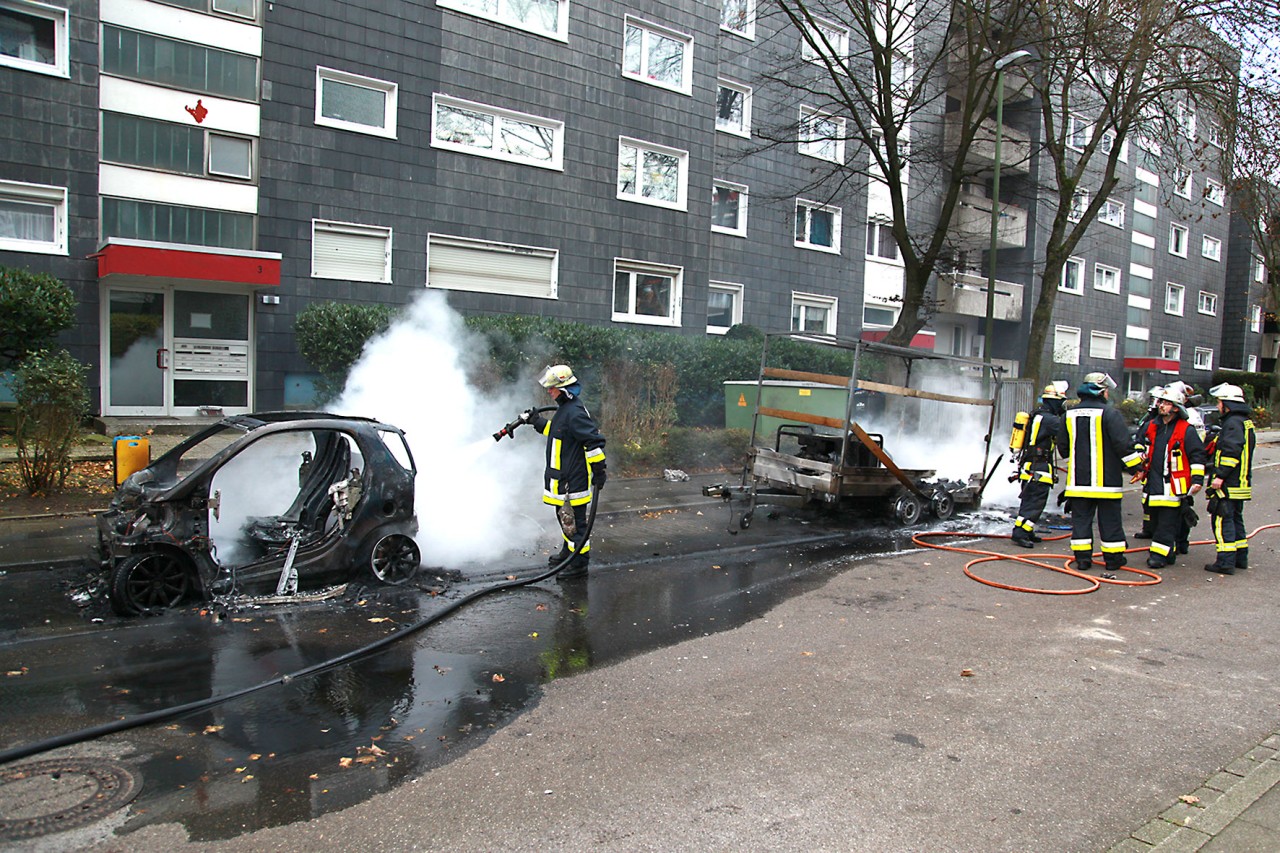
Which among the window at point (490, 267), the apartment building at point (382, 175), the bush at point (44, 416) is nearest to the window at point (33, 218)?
the apartment building at point (382, 175)

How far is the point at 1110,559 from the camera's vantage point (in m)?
8.23

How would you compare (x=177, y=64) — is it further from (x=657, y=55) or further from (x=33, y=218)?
(x=657, y=55)

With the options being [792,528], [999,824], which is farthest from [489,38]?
[999,824]

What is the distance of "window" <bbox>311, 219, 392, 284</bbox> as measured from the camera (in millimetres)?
16172

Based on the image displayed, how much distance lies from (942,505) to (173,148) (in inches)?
532

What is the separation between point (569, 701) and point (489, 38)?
16376mm

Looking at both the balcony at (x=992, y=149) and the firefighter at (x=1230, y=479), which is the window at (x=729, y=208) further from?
the firefighter at (x=1230, y=479)

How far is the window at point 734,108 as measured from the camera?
892 inches

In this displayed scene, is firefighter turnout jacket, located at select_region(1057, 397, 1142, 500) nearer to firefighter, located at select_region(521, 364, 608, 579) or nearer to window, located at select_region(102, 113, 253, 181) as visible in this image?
firefighter, located at select_region(521, 364, 608, 579)

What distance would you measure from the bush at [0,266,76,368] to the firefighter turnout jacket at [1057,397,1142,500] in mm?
13293

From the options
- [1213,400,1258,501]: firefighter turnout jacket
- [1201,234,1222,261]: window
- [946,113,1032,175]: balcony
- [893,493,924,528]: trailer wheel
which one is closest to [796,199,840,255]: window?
[946,113,1032,175]: balcony

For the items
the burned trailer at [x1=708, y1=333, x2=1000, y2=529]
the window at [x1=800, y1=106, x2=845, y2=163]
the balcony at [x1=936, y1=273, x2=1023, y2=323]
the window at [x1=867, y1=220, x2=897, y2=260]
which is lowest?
the burned trailer at [x1=708, y1=333, x2=1000, y2=529]

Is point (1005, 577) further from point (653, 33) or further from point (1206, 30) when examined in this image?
point (653, 33)

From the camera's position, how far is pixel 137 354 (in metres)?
15.2
